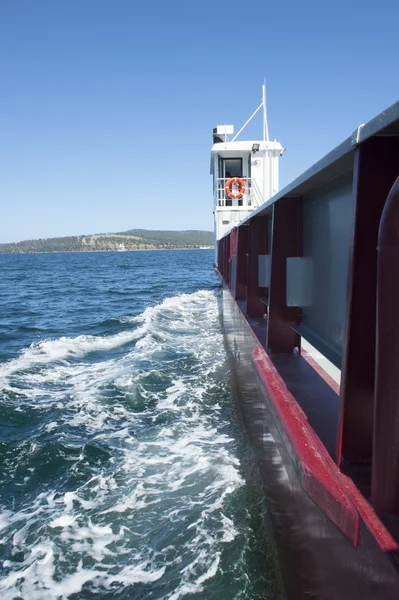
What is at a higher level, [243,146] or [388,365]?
[243,146]

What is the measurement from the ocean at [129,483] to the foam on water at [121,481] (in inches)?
0.5

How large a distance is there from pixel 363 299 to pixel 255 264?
399 centimetres

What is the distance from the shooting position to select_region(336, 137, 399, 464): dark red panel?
5.97 feet

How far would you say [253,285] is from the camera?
5.81 meters

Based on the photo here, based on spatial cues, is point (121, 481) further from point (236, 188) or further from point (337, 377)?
point (236, 188)

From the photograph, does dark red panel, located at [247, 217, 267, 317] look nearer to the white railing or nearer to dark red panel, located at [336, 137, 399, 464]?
dark red panel, located at [336, 137, 399, 464]

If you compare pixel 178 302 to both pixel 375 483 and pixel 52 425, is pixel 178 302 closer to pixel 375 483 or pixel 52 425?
pixel 52 425

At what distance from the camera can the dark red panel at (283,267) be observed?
380cm

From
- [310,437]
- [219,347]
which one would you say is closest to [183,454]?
[310,437]

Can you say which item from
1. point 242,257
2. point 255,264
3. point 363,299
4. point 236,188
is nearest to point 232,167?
point 236,188

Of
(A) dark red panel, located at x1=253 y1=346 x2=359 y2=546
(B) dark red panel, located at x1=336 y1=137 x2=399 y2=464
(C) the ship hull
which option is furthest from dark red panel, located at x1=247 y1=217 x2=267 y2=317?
(B) dark red panel, located at x1=336 y1=137 x2=399 y2=464

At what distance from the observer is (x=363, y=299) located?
6.14ft

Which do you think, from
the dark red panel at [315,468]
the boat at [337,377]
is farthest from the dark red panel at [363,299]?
the dark red panel at [315,468]

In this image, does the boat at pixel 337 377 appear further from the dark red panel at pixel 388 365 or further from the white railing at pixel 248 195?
the white railing at pixel 248 195
